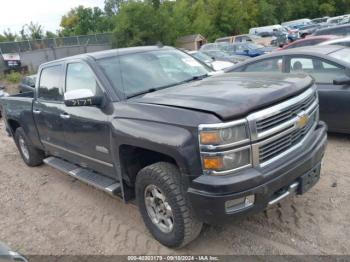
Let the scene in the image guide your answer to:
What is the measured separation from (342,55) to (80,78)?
4244 millimetres

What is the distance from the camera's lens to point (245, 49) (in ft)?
75.0

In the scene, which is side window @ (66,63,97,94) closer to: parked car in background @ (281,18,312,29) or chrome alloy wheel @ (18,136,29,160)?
chrome alloy wheel @ (18,136,29,160)

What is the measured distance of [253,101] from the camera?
113 inches

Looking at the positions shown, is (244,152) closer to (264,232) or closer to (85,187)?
(264,232)

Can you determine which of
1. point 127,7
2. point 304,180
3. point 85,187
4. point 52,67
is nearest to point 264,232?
point 304,180

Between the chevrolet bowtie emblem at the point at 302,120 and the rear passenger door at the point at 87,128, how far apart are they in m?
1.86

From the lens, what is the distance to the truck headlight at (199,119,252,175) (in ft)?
8.98

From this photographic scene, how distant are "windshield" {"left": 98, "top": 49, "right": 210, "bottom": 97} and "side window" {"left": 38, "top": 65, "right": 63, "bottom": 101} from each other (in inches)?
41.8

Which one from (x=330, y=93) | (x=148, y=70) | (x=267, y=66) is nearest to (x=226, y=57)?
(x=267, y=66)

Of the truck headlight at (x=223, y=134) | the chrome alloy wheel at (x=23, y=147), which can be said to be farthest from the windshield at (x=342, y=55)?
the chrome alloy wheel at (x=23, y=147)

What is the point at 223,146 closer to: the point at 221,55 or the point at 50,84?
the point at 50,84

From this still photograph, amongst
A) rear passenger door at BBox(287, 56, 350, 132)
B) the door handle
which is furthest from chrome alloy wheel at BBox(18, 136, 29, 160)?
rear passenger door at BBox(287, 56, 350, 132)

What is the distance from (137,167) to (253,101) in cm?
150

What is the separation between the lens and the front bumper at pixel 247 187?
2.77 metres
